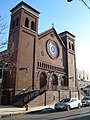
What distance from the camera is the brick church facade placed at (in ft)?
101

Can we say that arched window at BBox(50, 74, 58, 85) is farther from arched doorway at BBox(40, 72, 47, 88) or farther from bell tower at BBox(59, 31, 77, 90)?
bell tower at BBox(59, 31, 77, 90)

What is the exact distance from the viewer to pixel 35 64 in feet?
114

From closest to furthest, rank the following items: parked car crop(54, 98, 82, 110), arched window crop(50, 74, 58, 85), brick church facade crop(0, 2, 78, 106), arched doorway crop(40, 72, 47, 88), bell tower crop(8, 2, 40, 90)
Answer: parked car crop(54, 98, 82, 110) < brick church facade crop(0, 2, 78, 106) < bell tower crop(8, 2, 40, 90) < arched doorway crop(40, 72, 47, 88) < arched window crop(50, 74, 58, 85)

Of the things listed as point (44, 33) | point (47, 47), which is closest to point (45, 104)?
point (47, 47)

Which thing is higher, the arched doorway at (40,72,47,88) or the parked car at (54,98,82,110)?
the arched doorway at (40,72,47,88)

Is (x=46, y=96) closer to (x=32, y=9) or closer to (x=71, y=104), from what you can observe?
(x=71, y=104)

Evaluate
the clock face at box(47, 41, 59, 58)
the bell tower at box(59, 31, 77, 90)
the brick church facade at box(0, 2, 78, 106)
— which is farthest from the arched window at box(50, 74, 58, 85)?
the clock face at box(47, 41, 59, 58)

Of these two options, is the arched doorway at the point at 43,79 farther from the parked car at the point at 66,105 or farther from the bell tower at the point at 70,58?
the parked car at the point at 66,105

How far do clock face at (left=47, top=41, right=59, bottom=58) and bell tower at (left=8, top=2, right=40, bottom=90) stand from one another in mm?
4785

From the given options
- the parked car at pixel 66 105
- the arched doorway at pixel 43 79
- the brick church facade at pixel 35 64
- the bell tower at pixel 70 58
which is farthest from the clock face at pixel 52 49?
the parked car at pixel 66 105

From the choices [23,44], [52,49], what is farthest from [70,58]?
[23,44]

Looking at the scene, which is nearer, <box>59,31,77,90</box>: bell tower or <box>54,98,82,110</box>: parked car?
<box>54,98,82,110</box>: parked car

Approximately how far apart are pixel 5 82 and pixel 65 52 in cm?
1884

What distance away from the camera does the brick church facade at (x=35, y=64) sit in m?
30.8
